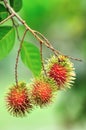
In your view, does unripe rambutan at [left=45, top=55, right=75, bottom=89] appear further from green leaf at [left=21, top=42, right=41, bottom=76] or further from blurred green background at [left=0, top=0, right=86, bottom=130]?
blurred green background at [left=0, top=0, right=86, bottom=130]

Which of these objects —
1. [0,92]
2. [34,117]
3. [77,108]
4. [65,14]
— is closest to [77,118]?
[77,108]

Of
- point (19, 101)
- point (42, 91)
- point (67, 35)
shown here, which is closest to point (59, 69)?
point (42, 91)

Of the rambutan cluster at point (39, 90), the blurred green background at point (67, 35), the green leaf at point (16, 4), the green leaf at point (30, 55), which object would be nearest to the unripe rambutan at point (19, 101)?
the rambutan cluster at point (39, 90)

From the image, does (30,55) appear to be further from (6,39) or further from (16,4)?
(16,4)

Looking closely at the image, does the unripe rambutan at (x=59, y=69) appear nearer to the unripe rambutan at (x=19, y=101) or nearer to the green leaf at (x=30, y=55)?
the green leaf at (x=30, y=55)

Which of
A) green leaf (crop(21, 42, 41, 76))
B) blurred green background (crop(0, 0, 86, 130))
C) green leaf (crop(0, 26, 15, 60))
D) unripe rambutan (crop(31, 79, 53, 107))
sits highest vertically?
blurred green background (crop(0, 0, 86, 130))

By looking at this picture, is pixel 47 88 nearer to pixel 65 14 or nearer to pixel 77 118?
pixel 77 118

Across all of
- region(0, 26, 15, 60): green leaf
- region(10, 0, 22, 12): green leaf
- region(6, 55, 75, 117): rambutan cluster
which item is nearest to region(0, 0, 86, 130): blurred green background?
region(10, 0, 22, 12): green leaf
